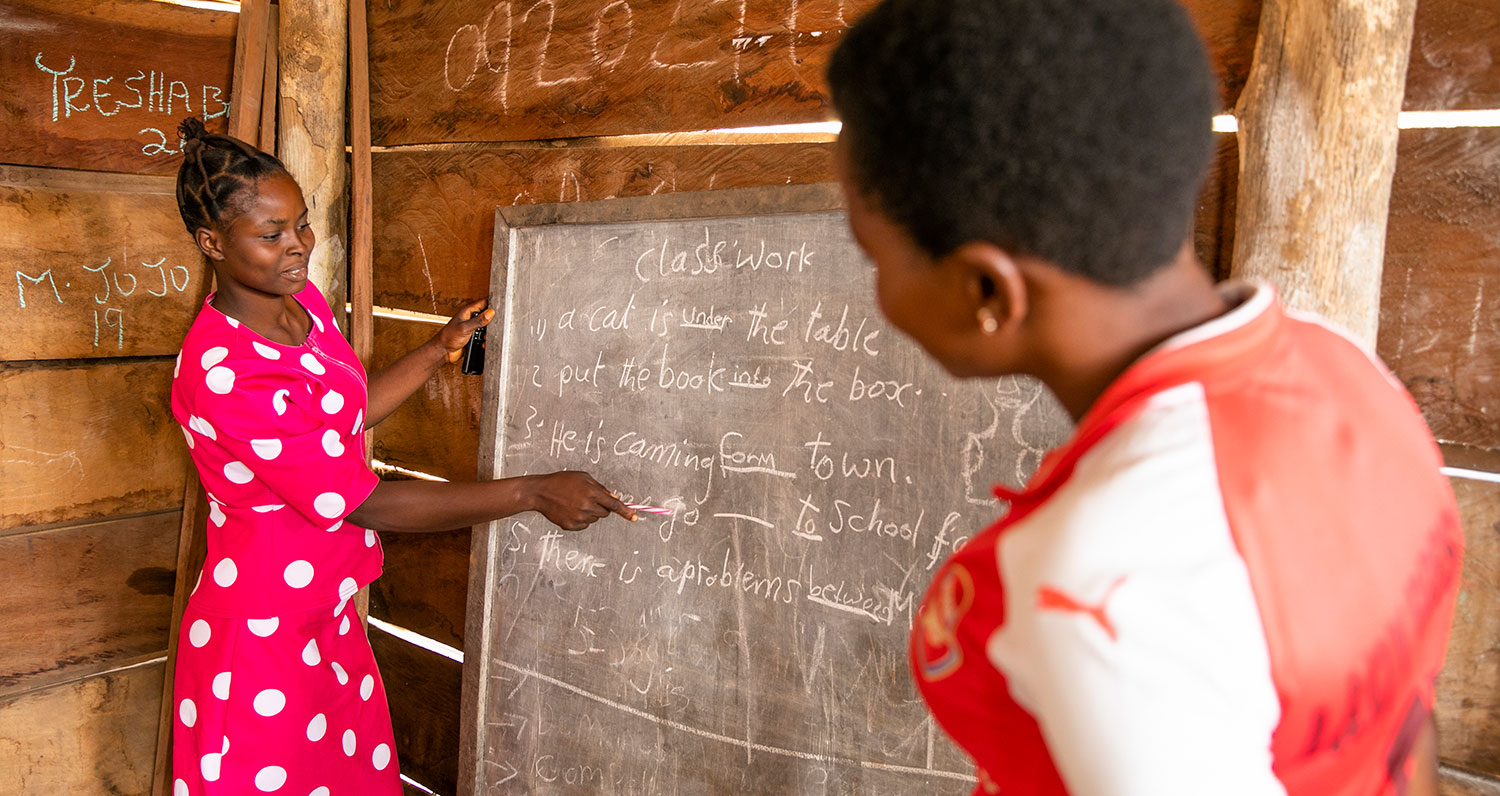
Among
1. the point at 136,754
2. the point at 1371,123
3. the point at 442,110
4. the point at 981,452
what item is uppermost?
the point at 442,110

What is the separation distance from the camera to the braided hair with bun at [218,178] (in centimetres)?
158

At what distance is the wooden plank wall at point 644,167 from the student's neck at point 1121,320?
74cm

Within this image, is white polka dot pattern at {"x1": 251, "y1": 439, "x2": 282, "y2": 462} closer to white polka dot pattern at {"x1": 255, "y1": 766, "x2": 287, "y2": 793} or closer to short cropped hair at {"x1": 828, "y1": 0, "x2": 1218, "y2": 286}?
white polka dot pattern at {"x1": 255, "y1": 766, "x2": 287, "y2": 793}

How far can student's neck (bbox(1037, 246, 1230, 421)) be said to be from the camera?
543 millimetres

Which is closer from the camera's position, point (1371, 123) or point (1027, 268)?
point (1027, 268)

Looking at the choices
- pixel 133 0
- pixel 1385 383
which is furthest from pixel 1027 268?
pixel 133 0

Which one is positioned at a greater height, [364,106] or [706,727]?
[364,106]

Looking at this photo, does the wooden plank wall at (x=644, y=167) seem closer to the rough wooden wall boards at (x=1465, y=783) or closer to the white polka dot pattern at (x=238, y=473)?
the rough wooden wall boards at (x=1465, y=783)

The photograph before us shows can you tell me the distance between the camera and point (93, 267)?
6.91 feet

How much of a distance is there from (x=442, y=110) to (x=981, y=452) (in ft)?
4.63

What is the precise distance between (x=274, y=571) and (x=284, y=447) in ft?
0.98

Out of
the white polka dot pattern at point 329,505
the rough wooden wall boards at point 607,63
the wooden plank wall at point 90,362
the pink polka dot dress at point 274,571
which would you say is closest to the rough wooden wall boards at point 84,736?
the wooden plank wall at point 90,362

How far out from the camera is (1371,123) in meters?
1.01

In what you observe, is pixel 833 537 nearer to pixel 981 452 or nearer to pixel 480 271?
pixel 981 452
